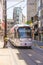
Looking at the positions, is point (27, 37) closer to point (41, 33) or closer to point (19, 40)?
point (19, 40)

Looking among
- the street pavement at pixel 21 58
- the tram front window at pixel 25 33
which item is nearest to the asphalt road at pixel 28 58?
the street pavement at pixel 21 58

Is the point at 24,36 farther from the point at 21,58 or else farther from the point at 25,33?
the point at 21,58

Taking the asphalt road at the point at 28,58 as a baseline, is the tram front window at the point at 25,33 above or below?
above

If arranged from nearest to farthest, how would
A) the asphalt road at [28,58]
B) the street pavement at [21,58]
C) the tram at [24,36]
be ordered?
1. the street pavement at [21,58]
2. the asphalt road at [28,58]
3. the tram at [24,36]

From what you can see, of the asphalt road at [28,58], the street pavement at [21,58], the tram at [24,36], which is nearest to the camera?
the street pavement at [21,58]

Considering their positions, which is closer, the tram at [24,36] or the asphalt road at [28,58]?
the asphalt road at [28,58]

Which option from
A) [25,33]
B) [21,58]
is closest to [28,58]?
[21,58]

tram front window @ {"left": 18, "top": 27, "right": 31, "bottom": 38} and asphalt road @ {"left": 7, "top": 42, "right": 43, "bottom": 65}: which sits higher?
tram front window @ {"left": 18, "top": 27, "right": 31, "bottom": 38}

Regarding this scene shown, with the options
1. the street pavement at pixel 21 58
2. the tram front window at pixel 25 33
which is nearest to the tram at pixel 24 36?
the tram front window at pixel 25 33

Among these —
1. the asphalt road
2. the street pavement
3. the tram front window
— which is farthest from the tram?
the street pavement

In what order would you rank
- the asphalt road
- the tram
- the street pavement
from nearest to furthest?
the street pavement → the asphalt road → the tram

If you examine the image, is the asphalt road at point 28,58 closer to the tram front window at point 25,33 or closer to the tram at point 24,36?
the tram at point 24,36

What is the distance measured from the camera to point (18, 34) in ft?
101

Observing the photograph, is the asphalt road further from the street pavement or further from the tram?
the tram
